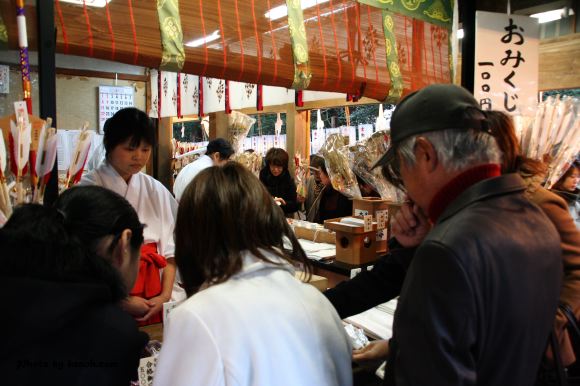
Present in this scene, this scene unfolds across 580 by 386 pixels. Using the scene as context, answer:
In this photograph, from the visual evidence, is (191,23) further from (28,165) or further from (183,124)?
(183,124)

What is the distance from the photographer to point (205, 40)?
9.27ft

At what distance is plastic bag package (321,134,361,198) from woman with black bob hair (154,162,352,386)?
2.33 m

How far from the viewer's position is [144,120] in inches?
113

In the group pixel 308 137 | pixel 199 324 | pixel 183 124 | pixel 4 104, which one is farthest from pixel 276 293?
pixel 183 124

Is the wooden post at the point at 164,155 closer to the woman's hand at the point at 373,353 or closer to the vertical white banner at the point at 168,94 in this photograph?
the vertical white banner at the point at 168,94

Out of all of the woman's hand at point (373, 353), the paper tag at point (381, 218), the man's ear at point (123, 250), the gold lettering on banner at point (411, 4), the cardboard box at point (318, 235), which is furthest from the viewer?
the cardboard box at point (318, 235)

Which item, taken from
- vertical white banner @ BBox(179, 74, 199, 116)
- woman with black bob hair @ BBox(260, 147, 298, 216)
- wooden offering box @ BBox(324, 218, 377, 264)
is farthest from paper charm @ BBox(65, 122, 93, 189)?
vertical white banner @ BBox(179, 74, 199, 116)

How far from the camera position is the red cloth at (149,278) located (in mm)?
2795

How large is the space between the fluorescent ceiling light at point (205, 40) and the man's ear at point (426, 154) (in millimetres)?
1932

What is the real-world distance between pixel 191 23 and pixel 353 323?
2.09 metres

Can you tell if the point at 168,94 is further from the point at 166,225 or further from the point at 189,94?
the point at 166,225

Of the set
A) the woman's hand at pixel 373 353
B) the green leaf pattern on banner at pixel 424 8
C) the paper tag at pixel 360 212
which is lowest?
the woman's hand at pixel 373 353

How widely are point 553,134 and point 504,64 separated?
1.11 metres

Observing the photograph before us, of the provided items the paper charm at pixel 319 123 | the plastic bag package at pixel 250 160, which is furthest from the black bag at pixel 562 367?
the paper charm at pixel 319 123
